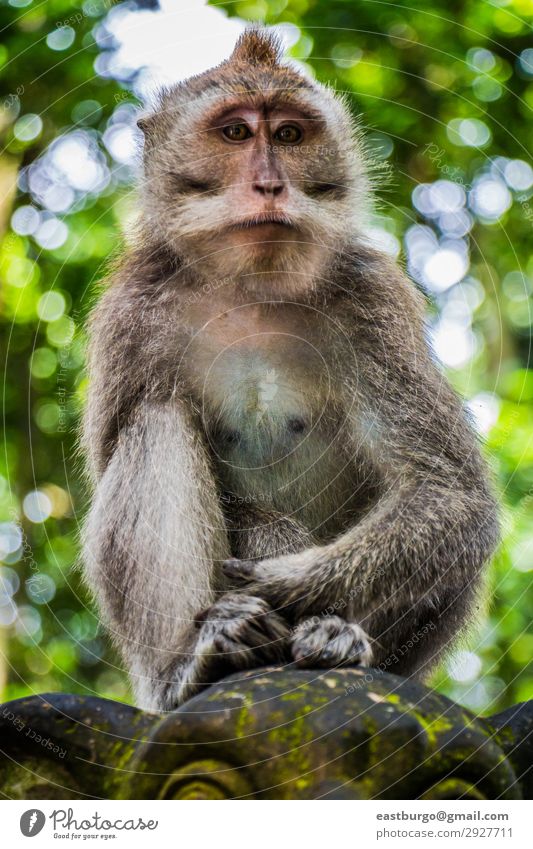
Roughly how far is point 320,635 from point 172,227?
123 inches

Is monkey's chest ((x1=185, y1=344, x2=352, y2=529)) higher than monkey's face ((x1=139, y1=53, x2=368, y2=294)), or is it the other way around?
monkey's face ((x1=139, y1=53, x2=368, y2=294))

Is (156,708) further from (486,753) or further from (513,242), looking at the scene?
(513,242)

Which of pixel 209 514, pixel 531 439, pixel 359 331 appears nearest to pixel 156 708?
pixel 209 514

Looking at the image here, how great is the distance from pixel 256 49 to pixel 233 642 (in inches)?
177

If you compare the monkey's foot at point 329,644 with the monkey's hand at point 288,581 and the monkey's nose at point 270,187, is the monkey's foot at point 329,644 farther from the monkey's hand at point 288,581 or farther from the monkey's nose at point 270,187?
the monkey's nose at point 270,187

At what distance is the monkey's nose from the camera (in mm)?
6617

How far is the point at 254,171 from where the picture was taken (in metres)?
6.80

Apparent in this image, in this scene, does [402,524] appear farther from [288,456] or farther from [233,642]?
[233,642]

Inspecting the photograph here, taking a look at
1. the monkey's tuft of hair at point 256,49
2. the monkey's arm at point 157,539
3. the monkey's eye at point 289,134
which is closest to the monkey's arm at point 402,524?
the monkey's arm at point 157,539

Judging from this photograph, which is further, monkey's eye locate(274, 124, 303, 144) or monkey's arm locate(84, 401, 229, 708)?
monkey's eye locate(274, 124, 303, 144)

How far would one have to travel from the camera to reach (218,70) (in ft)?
25.3

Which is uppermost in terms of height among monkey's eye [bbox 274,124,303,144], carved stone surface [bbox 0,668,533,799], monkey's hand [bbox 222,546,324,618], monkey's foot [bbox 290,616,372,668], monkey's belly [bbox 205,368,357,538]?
monkey's eye [bbox 274,124,303,144]

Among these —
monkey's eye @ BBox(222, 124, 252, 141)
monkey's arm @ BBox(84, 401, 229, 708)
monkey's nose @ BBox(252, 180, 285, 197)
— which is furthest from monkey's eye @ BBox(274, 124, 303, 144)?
monkey's arm @ BBox(84, 401, 229, 708)

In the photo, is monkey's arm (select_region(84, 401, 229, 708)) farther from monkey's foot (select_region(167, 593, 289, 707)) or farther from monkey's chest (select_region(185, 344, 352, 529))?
monkey's chest (select_region(185, 344, 352, 529))
